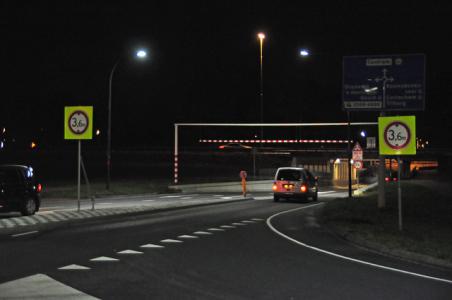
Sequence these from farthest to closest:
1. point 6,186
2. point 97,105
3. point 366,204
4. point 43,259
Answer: point 97,105
point 366,204
point 6,186
point 43,259

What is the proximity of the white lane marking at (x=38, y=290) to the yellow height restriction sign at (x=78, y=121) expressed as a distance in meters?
10.0

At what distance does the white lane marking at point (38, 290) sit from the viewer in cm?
738

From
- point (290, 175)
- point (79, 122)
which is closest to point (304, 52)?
point (290, 175)

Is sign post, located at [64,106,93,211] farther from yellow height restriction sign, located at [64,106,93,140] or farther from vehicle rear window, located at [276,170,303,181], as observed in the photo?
vehicle rear window, located at [276,170,303,181]

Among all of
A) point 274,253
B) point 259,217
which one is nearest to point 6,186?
point 259,217

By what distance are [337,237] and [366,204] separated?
10.9 metres

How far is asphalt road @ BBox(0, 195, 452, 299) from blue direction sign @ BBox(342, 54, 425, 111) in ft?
31.1

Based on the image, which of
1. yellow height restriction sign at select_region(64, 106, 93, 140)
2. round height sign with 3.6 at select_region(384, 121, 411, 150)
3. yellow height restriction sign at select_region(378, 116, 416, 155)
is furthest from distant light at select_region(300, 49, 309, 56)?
yellow height restriction sign at select_region(64, 106, 93, 140)

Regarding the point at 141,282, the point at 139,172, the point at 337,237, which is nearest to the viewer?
the point at 141,282

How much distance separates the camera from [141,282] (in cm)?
827

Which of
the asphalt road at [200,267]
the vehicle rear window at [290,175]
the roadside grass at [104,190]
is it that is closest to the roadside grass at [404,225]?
the asphalt road at [200,267]

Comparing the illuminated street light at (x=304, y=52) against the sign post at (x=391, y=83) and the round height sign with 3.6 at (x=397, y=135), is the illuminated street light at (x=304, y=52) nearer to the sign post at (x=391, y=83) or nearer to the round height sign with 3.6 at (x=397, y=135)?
the sign post at (x=391, y=83)

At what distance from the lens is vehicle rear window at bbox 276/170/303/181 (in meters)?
30.6

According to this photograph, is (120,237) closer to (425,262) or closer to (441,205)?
(425,262)
